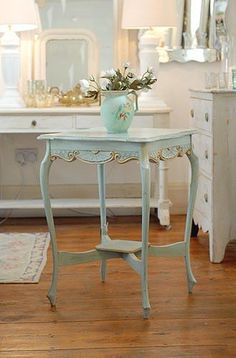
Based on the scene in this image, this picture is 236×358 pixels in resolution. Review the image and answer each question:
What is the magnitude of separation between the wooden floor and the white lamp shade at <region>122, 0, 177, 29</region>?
145 centimetres

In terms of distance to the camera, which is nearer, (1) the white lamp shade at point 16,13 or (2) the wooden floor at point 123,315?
(2) the wooden floor at point 123,315

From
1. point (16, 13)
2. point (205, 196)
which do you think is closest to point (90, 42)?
point (16, 13)

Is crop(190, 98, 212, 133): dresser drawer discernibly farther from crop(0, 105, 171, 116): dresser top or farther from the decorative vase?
the decorative vase

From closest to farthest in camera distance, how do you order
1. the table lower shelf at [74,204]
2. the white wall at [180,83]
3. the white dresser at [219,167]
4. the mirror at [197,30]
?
the white dresser at [219,167] < the table lower shelf at [74,204] < the mirror at [197,30] < the white wall at [180,83]

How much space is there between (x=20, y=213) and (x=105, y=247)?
5.93ft

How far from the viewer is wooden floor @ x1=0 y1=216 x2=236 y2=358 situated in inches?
90.0

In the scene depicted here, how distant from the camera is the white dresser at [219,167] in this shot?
332 cm

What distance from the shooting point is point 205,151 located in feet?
11.5

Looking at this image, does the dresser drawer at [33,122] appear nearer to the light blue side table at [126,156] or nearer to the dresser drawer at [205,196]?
the dresser drawer at [205,196]

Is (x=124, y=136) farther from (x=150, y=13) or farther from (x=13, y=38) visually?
(x=13, y=38)

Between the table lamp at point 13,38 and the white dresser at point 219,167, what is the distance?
4.09ft

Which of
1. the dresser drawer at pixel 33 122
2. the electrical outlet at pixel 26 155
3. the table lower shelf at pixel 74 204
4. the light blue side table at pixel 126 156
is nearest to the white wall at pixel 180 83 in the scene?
the table lower shelf at pixel 74 204

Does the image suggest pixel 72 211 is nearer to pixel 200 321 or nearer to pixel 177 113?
pixel 177 113

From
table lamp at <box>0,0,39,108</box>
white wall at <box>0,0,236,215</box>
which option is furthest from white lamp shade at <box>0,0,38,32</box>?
white wall at <box>0,0,236,215</box>
